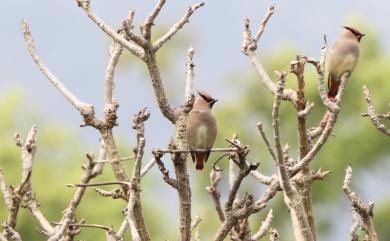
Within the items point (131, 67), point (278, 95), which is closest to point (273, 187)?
point (278, 95)

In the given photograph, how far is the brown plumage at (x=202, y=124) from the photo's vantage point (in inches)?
210

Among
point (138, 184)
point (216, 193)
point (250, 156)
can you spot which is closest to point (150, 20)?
point (138, 184)

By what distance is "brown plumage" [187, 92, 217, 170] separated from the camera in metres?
5.34

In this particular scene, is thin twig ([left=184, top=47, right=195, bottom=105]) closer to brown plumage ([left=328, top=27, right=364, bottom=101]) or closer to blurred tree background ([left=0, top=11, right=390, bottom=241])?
brown plumage ([left=328, top=27, right=364, bottom=101])

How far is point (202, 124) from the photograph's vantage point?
533 centimetres

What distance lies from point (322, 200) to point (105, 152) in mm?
25858

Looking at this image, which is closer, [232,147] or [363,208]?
[232,147]

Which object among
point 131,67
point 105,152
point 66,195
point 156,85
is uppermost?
point 131,67

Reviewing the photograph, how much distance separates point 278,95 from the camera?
464cm

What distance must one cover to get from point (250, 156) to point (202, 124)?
84.6ft

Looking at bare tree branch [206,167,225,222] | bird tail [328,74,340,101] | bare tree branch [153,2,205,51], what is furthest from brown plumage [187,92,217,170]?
bare tree branch [206,167,225,222]

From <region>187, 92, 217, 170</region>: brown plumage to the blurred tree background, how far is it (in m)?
20.7

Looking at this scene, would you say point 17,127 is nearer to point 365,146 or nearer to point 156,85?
point 365,146

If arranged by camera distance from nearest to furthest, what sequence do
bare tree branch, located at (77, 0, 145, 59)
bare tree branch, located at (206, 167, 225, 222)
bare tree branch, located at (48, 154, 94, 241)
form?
bare tree branch, located at (48, 154, 94, 241)
bare tree branch, located at (77, 0, 145, 59)
bare tree branch, located at (206, 167, 225, 222)
